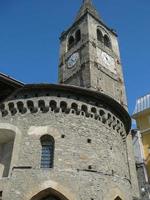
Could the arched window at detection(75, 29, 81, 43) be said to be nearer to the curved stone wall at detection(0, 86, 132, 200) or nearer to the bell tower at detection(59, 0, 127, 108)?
the bell tower at detection(59, 0, 127, 108)

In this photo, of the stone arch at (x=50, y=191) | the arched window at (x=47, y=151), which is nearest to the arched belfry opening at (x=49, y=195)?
the stone arch at (x=50, y=191)

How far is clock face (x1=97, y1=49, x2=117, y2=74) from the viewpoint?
23.5 m

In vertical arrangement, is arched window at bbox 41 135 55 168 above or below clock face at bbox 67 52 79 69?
below

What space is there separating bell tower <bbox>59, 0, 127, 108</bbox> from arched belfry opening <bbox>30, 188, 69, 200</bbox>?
10.1 metres

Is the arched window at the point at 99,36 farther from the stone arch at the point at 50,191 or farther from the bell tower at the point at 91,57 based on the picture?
the stone arch at the point at 50,191

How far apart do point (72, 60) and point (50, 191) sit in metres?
15.2

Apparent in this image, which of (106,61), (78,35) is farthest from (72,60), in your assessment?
(78,35)

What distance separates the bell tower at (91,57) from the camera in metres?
21.7

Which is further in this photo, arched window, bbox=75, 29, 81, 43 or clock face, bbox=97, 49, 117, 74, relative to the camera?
arched window, bbox=75, 29, 81, 43

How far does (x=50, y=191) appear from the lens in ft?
35.3

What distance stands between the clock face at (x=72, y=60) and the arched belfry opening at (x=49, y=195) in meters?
14.3

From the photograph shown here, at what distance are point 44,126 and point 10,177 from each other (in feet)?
8.34

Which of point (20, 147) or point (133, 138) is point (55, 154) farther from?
point (133, 138)

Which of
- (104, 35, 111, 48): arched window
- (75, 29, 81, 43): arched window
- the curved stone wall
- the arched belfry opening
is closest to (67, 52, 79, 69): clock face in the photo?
(75, 29, 81, 43): arched window
